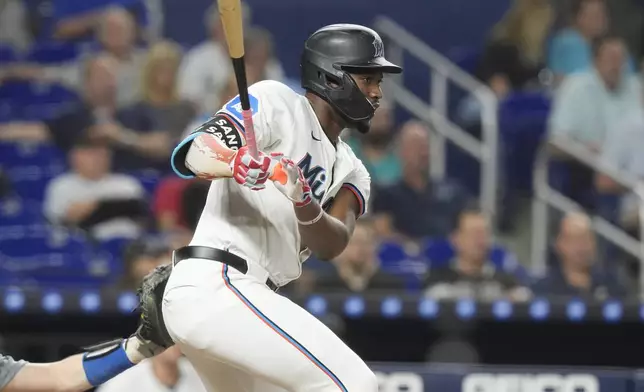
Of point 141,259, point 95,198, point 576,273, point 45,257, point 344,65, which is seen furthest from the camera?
point 95,198

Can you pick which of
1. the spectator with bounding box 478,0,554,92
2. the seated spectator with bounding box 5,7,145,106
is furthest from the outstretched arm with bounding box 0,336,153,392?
the spectator with bounding box 478,0,554,92

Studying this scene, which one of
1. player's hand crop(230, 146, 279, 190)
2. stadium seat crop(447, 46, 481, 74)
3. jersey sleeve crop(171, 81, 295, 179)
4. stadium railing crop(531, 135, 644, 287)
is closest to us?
player's hand crop(230, 146, 279, 190)

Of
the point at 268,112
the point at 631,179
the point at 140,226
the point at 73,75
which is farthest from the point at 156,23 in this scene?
the point at 268,112

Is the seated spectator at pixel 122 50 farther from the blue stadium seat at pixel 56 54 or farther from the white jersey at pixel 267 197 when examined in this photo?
the white jersey at pixel 267 197

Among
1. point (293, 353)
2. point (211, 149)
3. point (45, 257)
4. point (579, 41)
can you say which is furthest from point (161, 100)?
point (293, 353)

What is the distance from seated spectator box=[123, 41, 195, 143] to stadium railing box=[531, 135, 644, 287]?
2.31 meters

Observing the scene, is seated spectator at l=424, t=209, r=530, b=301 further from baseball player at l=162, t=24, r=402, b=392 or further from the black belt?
the black belt

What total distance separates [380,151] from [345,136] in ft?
0.90

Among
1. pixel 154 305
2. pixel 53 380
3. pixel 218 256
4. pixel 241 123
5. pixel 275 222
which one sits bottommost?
pixel 53 380

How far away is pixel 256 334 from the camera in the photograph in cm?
378

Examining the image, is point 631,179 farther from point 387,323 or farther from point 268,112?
Answer: point 268,112

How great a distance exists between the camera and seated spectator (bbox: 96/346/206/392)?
18.6 feet

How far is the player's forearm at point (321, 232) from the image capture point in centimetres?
384

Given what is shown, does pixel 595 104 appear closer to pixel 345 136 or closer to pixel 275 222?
pixel 345 136
